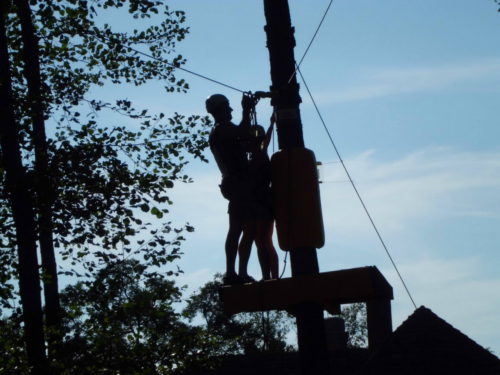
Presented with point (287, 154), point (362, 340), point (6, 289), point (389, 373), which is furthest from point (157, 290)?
point (362, 340)

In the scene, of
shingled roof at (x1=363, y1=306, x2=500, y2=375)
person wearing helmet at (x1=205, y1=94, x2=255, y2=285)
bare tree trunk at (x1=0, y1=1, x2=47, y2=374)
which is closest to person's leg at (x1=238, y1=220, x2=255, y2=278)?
person wearing helmet at (x1=205, y1=94, x2=255, y2=285)

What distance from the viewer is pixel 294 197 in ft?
25.4

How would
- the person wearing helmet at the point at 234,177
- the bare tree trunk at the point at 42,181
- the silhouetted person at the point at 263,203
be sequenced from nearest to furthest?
the silhouetted person at the point at 263,203, the person wearing helmet at the point at 234,177, the bare tree trunk at the point at 42,181

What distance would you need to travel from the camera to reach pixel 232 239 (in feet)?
28.2

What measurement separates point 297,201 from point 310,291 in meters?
0.81

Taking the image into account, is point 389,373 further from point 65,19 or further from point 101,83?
point 65,19

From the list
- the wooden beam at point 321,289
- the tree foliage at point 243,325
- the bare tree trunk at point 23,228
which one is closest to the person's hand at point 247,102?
the wooden beam at point 321,289

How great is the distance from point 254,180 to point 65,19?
22.4 feet

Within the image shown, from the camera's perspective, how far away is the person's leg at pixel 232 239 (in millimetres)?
8523

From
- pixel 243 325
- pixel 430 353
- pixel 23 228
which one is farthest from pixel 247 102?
pixel 243 325

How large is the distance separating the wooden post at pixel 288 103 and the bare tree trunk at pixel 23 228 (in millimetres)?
4282

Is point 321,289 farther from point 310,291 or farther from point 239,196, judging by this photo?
point 239,196

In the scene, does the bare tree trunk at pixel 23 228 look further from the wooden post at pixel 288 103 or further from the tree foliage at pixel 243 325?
the tree foliage at pixel 243 325

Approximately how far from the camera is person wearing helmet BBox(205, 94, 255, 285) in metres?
8.39
